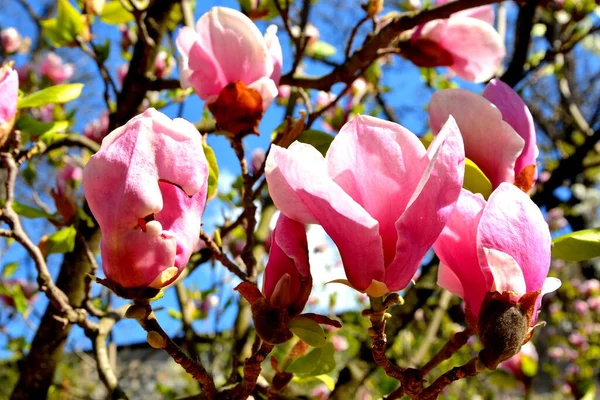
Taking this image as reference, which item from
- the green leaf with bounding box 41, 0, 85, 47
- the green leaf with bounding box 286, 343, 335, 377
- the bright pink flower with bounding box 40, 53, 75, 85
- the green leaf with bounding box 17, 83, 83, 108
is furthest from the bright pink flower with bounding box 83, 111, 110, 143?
the green leaf with bounding box 286, 343, 335, 377

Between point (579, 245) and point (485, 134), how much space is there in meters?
0.13

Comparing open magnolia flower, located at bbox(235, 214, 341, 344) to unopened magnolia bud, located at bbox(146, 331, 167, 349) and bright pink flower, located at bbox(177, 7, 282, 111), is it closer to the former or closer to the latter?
unopened magnolia bud, located at bbox(146, 331, 167, 349)

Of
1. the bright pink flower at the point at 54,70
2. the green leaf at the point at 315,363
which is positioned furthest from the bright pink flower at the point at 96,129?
the green leaf at the point at 315,363

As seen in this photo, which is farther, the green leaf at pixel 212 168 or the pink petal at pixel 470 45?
the pink petal at pixel 470 45

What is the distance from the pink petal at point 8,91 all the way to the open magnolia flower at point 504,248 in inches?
19.2

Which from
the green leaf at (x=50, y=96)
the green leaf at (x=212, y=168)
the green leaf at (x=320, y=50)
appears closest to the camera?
the green leaf at (x=212, y=168)

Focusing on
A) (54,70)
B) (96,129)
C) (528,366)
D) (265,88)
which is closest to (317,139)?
(265,88)

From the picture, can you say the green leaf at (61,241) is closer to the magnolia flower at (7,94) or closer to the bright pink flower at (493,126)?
the magnolia flower at (7,94)

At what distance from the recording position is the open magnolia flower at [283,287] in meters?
0.45

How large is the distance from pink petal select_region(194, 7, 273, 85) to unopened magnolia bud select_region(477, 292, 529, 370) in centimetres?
39

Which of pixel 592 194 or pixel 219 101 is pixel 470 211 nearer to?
pixel 219 101

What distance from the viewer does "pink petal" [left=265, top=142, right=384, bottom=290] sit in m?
0.40

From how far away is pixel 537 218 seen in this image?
0.45 metres

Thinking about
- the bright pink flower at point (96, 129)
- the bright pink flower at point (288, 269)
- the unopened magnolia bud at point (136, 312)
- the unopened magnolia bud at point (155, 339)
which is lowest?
the bright pink flower at point (96, 129)
